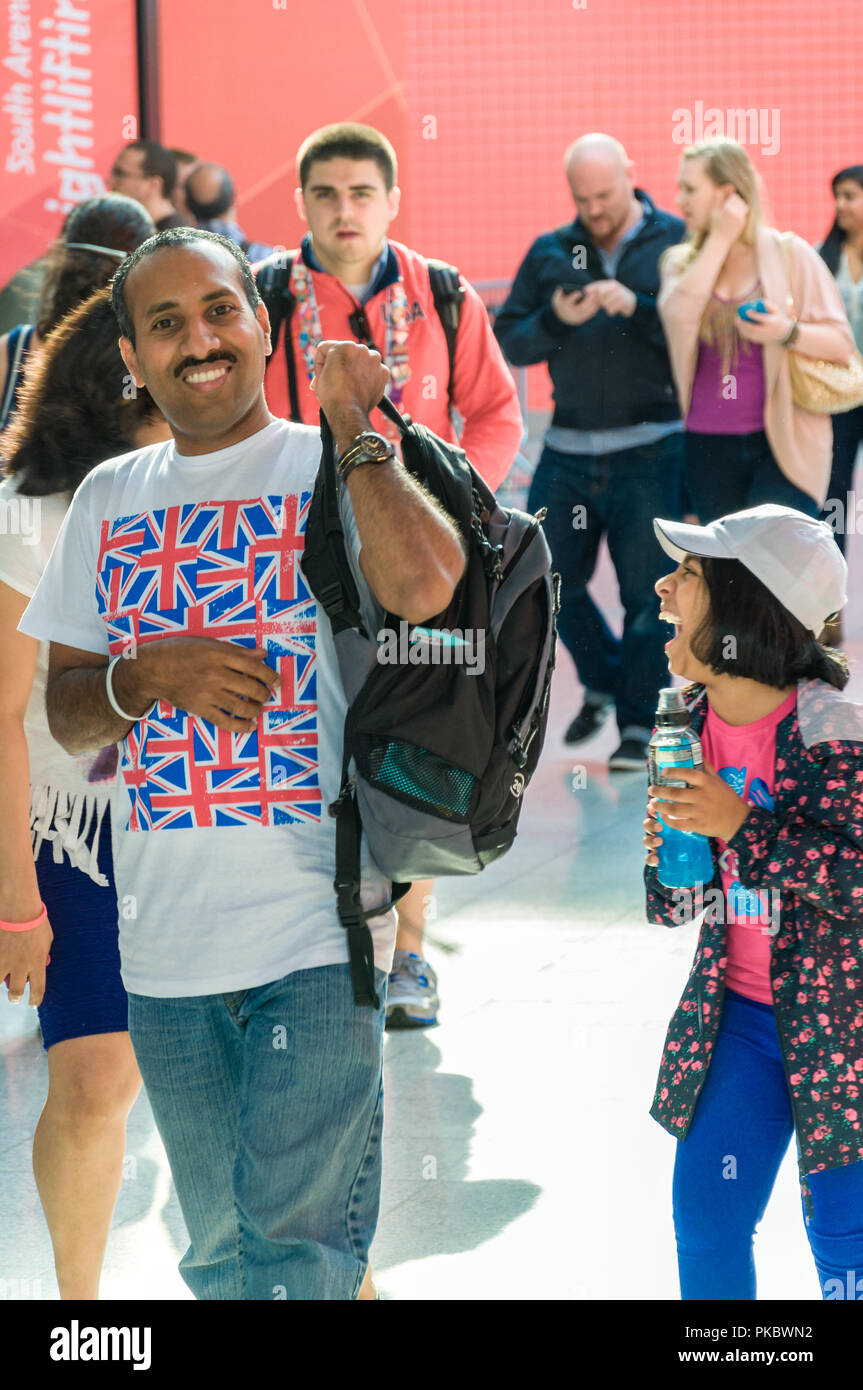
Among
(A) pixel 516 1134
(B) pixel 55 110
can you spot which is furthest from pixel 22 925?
(B) pixel 55 110

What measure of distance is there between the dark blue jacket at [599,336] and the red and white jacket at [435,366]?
7.05ft

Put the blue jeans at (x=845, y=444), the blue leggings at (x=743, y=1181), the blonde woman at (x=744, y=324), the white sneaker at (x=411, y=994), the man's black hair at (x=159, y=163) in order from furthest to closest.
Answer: the man's black hair at (x=159, y=163) < the blue jeans at (x=845, y=444) < the blonde woman at (x=744, y=324) < the white sneaker at (x=411, y=994) < the blue leggings at (x=743, y=1181)

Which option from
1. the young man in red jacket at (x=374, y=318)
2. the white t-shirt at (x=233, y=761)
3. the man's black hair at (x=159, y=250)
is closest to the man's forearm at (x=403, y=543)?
the white t-shirt at (x=233, y=761)

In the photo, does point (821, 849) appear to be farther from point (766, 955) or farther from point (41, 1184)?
point (41, 1184)

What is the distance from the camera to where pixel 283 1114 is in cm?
232

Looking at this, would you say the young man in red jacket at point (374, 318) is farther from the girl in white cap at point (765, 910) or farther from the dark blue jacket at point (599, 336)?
the girl in white cap at point (765, 910)

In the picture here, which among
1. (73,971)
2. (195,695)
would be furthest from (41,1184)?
(195,695)

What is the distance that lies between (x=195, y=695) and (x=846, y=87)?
8.37m

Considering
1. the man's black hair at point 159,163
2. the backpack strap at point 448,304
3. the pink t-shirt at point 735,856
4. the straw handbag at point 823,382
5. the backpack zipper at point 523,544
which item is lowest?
the pink t-shirt at point 735,856

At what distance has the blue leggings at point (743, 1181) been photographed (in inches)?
101

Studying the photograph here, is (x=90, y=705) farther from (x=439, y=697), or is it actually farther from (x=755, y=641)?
(x=755, y=641)

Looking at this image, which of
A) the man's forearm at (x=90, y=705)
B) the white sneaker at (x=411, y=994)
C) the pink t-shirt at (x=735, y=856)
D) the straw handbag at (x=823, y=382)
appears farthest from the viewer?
the straw handbag at (x=823, y=382)

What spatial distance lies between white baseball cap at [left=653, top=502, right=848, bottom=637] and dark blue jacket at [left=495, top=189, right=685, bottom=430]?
190 inches

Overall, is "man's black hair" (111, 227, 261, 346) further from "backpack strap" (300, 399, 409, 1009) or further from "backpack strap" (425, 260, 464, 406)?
"backpack strap" (425, 260, 464, 406)
